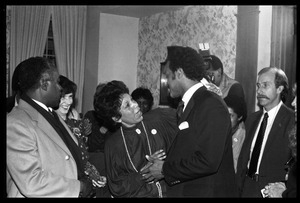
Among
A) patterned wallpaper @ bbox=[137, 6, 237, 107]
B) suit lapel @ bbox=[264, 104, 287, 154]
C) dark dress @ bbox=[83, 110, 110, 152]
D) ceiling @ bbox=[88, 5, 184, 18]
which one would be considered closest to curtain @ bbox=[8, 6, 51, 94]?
ceiling @ bbox=[88, 5, 184, 18]

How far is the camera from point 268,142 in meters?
2.81

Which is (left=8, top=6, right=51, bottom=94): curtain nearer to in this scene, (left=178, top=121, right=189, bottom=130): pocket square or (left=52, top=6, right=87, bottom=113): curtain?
(left=52, top=6, right=87, bottom=113): curtain

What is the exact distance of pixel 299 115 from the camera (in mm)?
2012

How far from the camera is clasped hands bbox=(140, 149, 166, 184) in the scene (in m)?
2.45

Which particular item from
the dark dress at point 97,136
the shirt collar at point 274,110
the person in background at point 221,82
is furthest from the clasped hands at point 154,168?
the dark dress at point 97,136

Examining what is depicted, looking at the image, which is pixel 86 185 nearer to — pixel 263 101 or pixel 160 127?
pixel 160 127

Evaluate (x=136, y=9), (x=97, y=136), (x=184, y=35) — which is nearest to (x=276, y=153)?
(x=97, y=136)

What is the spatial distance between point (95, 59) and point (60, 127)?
5215 mm

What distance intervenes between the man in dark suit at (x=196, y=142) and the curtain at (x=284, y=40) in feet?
7.86

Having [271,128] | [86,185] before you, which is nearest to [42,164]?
[86,185]

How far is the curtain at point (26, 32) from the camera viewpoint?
733 centimetres

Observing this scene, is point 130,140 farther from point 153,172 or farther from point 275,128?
point 275,128

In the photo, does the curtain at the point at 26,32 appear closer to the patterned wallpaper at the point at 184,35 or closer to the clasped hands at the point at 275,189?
the patterned wallpaper at the point at 184,35

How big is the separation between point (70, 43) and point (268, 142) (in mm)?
5694
